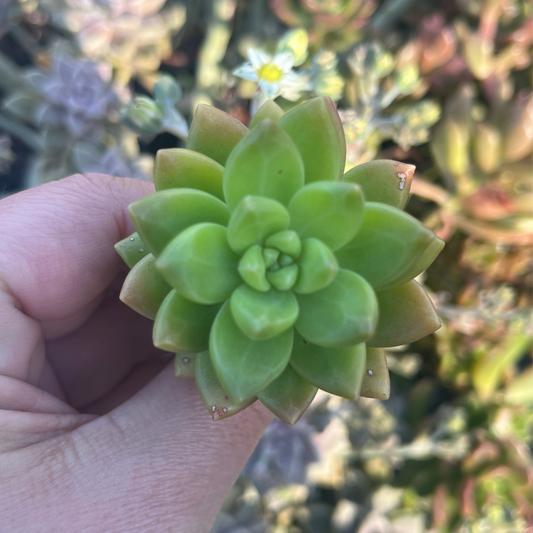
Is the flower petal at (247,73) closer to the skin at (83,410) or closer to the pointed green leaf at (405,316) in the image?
the skin at (83,410)

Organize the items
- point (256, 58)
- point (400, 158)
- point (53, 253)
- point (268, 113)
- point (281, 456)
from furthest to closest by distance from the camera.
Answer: point (400, 158)
point (281, 456)
point (256, 58)
point (53, 253)
point (268, 113)

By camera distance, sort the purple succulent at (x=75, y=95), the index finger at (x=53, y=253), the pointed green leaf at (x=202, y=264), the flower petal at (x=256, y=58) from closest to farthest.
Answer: the pointed green leaf at (x=202, y=264) → the index finger at (x=53, y=253) → the flower petal at (x=256, y=58) → the purple succulent at (x=75, y=95)

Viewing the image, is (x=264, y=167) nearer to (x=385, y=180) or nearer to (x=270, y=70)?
(x=385, y=180)

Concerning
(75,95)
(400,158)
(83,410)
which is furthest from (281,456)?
(75,95)

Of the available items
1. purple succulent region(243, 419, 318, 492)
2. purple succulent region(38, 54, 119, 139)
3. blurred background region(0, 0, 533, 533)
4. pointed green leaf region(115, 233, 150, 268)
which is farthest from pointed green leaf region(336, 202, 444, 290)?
purple succulent region(38, 54, 119, 139)

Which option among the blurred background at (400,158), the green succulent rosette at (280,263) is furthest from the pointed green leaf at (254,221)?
the blurred background at (400,158)
